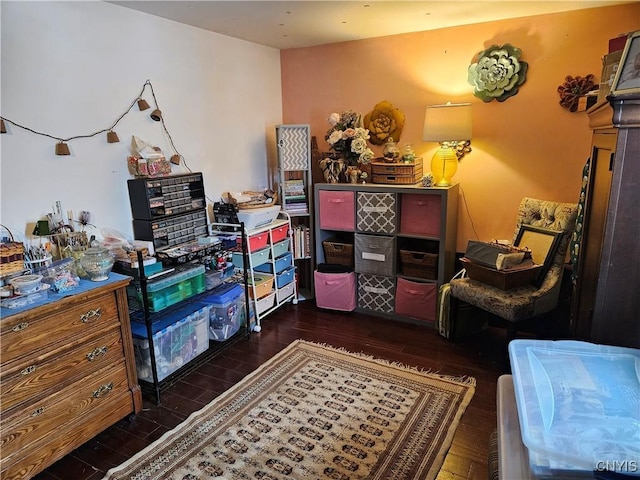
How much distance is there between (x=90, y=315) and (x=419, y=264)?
2.30m

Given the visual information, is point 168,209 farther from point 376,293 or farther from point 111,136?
point 376,293

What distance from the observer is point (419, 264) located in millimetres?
3336

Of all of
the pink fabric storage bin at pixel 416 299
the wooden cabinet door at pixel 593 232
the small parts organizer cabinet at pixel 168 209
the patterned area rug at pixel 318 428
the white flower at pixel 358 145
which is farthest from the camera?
the white flower at pixel 358 145

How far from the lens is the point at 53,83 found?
2244 millimetres

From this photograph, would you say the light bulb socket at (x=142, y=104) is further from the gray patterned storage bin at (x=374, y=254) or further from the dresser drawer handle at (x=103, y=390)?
the gray patterned storage bin at (x=374, y=254)

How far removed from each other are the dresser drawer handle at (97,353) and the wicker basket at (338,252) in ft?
6.60

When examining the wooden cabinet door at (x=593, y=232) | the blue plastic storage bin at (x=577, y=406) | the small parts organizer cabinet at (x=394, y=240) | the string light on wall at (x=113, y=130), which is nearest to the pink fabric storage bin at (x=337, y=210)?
the small parts organizer cabinet at (x=394, y=240)

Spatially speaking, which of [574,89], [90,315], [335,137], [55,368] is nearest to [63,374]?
[55,368]

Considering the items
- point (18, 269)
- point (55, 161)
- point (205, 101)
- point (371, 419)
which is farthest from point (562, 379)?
point (205, 101)

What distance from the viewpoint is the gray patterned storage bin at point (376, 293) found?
3.51 m

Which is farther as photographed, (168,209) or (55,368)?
(168,209)

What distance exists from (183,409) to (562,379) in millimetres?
2027

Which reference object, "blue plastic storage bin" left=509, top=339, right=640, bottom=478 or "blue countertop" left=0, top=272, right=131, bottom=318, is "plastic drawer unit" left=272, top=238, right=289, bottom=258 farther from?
"blue plastic storage bin" left=509, top=339, right=640, bottom=478

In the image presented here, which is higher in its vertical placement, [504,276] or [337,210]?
[337,210]
